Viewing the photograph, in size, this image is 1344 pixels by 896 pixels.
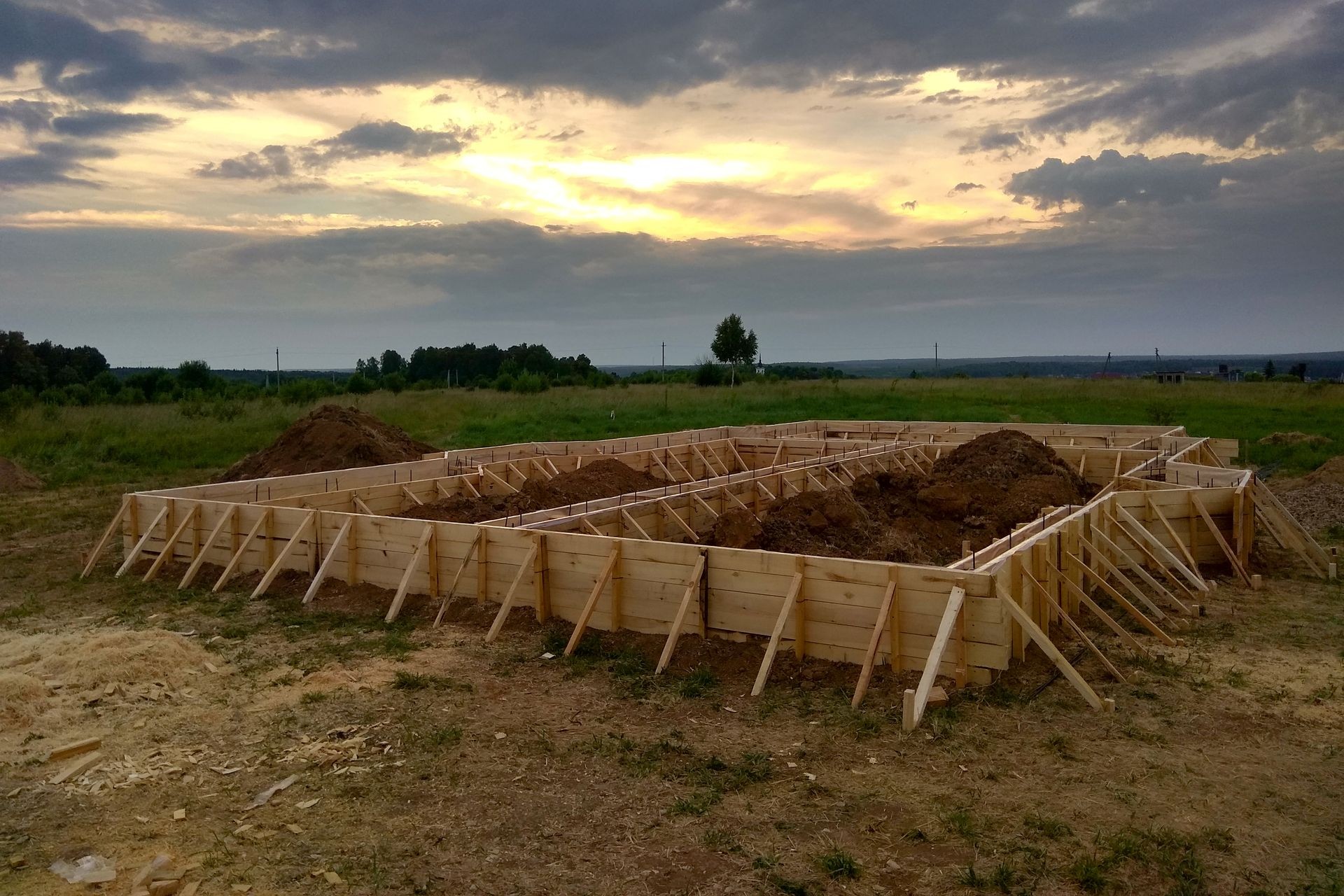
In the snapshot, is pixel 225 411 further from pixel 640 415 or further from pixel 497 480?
pixel 497 480

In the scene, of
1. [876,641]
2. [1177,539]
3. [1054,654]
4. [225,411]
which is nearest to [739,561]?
[876,641]

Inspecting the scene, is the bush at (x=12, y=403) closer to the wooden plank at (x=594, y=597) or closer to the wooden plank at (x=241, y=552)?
the wooden plank at (x=241, y=552)

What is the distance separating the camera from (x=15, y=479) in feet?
56.9

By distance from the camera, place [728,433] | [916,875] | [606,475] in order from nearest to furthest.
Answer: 1. [916,875]
2. [606,475]
3. [728,433]

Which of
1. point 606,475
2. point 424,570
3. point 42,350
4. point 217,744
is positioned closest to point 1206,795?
point 217,744

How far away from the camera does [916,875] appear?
422 centimetres

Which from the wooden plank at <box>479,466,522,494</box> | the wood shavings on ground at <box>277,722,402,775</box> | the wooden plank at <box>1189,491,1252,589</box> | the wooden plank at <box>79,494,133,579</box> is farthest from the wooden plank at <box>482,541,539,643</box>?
the wooden plank at <box>1189,491,1252,589</box>

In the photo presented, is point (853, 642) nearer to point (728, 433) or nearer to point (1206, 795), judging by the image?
point (1206, 795)

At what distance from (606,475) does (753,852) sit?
8875 mm

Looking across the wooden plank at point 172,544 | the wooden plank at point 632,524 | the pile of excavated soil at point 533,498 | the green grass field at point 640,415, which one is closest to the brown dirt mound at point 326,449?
the green grass field at point 640,415

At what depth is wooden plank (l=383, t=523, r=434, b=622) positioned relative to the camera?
856 centimetres

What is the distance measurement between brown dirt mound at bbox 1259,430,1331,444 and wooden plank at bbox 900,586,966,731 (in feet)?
60.2

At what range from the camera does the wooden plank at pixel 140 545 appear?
10625 mm

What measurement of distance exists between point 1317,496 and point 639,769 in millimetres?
14457
